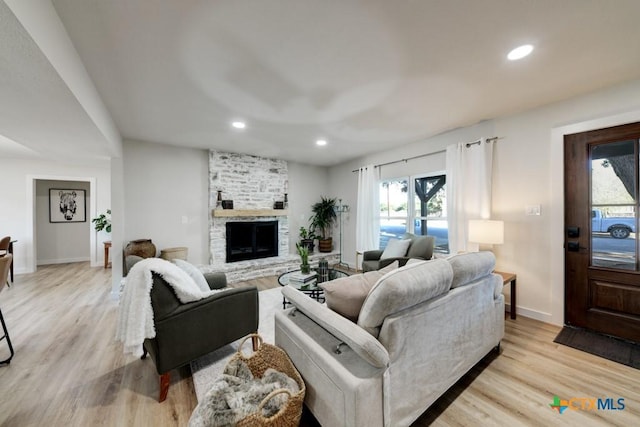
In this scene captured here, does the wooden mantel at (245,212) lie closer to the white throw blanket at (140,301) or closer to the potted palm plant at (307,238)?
the potted palm plant at (307,238)

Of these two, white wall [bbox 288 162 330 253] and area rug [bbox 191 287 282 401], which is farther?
white wall [bbox 288 162 330 253]

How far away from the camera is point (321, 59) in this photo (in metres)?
1.89

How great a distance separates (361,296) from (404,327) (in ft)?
0.90

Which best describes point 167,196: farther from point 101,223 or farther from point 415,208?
point 415,208

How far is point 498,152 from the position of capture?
10.3ft

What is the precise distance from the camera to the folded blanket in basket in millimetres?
1214

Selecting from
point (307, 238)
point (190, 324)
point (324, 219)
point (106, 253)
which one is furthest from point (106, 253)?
point (190, 324)

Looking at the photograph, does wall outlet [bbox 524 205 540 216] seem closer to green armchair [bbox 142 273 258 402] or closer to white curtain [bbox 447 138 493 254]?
white curtain [bbox 447 138 493 254]

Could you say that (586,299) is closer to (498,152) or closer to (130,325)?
(498,152)

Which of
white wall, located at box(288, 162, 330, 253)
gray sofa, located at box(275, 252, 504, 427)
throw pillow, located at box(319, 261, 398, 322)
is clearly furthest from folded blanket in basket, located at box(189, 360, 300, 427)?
white wall, located at box(288, 162, 330, 253)

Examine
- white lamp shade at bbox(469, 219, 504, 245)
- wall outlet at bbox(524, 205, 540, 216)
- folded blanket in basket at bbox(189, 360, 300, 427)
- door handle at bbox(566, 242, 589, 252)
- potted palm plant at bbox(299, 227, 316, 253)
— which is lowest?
folded blanket in basket at bbox(189, 360, 300, 427)

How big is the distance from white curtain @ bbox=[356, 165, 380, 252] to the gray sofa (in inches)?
124

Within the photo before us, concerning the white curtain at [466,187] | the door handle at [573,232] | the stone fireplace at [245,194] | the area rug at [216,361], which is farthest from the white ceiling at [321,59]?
the area rug at [216,361]

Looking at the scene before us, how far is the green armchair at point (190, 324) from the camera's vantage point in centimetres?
163
